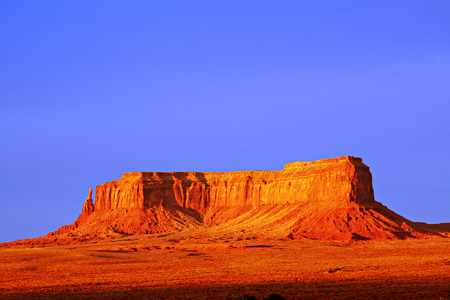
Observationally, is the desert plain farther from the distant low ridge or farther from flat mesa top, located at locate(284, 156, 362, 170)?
flat mesa top, located at locate(284, 156, 362, 170)

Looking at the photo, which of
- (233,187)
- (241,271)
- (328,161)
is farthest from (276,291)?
(233,187)

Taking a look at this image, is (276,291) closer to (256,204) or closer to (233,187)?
(256,204)

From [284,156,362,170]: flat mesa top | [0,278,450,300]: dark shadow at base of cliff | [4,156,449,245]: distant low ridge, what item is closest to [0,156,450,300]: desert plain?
[0,278,450,300]: dark shadow at base of cliff

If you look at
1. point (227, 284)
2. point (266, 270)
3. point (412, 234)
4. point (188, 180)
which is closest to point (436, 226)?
point (412, 234)

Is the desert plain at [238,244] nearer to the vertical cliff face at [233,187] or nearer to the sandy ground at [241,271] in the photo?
the sandy ground at [241,271]

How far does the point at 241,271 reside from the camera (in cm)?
4878

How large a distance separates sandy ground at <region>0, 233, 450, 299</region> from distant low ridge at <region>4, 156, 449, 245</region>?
9.40m

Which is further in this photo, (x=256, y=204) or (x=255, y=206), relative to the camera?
(x=256, y=204)

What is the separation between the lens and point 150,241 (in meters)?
90.6

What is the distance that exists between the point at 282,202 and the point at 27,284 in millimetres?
66150

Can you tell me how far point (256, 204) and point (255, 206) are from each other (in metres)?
0.45

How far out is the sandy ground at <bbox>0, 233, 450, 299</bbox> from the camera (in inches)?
1403

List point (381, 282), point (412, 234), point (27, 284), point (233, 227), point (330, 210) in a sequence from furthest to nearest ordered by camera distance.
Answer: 1. point (233, 227)
2. point (330, 210)
3. point (412, 234)
4. point (27, 284)
5. point (381, 282)

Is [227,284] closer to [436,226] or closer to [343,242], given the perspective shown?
[343,242]
